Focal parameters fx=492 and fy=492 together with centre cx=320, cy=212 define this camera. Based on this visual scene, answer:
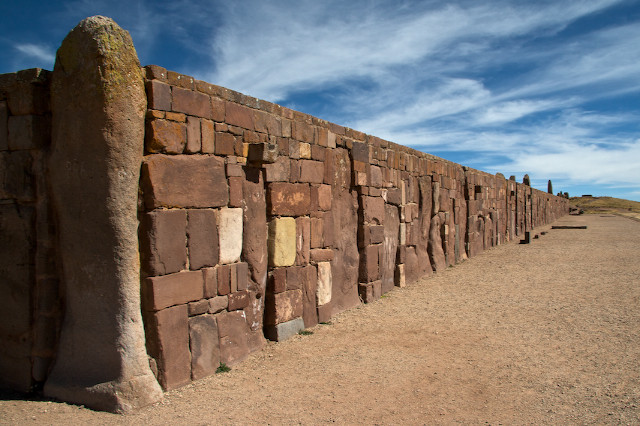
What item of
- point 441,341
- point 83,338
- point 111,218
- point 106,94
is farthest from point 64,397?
point 441,341

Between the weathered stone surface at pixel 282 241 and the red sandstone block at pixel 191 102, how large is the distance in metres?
1.73

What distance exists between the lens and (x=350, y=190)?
8.33 metres

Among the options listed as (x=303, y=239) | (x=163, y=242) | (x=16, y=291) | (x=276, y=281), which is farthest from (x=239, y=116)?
(x=16, y=291)

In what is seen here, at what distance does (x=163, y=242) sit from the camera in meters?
4.62

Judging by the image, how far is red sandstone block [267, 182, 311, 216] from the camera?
6.25 metres

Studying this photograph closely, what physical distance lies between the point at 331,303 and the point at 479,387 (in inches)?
124

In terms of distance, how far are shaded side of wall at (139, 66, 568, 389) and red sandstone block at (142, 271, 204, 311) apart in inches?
0.4

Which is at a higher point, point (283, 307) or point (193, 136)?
point (193, 136)

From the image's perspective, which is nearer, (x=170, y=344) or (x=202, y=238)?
(x=170, y=344)

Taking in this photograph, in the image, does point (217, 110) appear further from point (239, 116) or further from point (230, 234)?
point (230, 234)

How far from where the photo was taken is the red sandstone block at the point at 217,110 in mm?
5305

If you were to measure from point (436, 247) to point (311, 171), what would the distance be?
6.01 meters

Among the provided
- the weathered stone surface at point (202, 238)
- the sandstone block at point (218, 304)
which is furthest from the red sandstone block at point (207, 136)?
the sandstone block at point (218, 304)

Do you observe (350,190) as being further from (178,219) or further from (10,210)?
(10,210)
